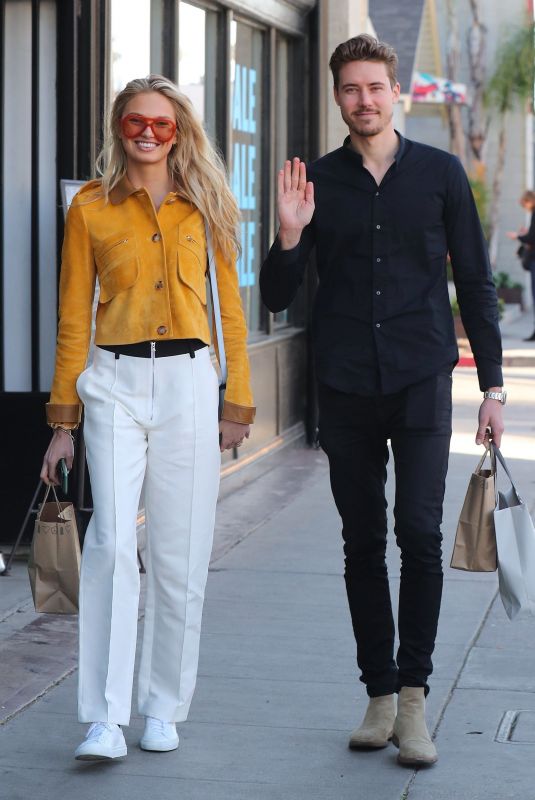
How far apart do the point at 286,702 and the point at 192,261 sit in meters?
1.57

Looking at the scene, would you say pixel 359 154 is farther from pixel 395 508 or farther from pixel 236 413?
pixel 395 508

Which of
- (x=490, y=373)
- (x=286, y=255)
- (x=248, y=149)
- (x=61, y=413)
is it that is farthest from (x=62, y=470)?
(x=248, y=149)

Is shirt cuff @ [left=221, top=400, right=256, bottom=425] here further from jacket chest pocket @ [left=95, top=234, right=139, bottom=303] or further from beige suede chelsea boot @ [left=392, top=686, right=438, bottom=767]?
beige suede chelsea boot @ [left=392, top=686, right=438, bottom=767]

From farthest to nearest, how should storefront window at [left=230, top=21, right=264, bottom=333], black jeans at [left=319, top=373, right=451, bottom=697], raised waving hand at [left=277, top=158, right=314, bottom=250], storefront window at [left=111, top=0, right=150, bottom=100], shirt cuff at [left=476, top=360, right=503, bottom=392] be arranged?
storefront window at [left=230, top=21, right=264, bottom=333]
storefront window at [left=111, top=0, right=150, bottom=100]
shirt cuff at [left=476, top=360, right=503, bottom=392]
black jeans at [left=319, top=373, right=451, bottom=697]
raised waving hand at [left=277, top=158, right=314, bottom=250]

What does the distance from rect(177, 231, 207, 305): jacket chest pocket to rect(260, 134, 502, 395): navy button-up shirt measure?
0.61 feet

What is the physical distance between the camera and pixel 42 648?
557 centimetres

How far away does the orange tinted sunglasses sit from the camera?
4211 mm

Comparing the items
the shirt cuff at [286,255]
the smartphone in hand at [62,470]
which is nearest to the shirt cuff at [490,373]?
the shirt cuff at [286,255]

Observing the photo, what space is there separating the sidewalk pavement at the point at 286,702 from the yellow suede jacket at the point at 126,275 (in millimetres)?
1018

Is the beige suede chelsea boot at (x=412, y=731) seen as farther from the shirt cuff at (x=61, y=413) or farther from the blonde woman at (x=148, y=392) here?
the shirt cuff at (x=61, y=413)

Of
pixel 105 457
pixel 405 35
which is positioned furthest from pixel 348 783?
pixel 405 35

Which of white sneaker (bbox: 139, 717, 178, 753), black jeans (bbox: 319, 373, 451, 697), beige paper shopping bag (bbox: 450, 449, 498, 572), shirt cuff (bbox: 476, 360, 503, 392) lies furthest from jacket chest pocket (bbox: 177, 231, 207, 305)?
white sneaker (bbox: 139, 717, 178, 753)

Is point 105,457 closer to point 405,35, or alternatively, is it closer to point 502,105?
point 405,35

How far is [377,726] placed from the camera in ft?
14.5
